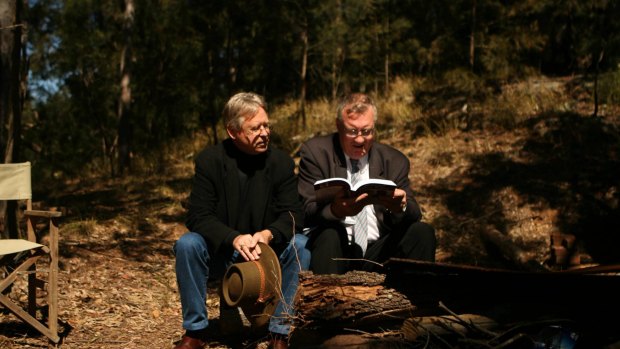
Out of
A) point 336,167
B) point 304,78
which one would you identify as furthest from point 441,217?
point 304,78

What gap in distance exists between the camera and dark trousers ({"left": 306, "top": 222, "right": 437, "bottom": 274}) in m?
3.58

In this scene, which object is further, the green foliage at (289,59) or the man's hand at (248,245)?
the green foliage at (289,59)

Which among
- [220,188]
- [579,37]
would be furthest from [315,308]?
[579,37]

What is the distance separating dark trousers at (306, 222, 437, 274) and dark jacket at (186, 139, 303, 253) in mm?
205

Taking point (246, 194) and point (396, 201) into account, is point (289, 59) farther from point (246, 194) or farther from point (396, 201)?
point (396, 201)

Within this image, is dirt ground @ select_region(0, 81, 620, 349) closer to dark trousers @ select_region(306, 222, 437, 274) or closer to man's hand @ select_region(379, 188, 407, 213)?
dark trousers @ select_region(306, 222, 437, 274)

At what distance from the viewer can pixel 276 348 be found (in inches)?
137

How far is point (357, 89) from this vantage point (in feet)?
56.0

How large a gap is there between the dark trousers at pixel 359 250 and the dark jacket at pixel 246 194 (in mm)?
205

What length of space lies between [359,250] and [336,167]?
0.52 meters

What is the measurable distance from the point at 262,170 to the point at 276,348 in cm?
103

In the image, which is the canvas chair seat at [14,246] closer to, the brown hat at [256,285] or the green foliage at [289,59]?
the brown hat at [256,285]

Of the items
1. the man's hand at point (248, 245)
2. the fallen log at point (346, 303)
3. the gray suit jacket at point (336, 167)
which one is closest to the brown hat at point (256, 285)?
the man's hand at point (248, 245)

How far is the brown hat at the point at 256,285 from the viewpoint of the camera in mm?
3330
